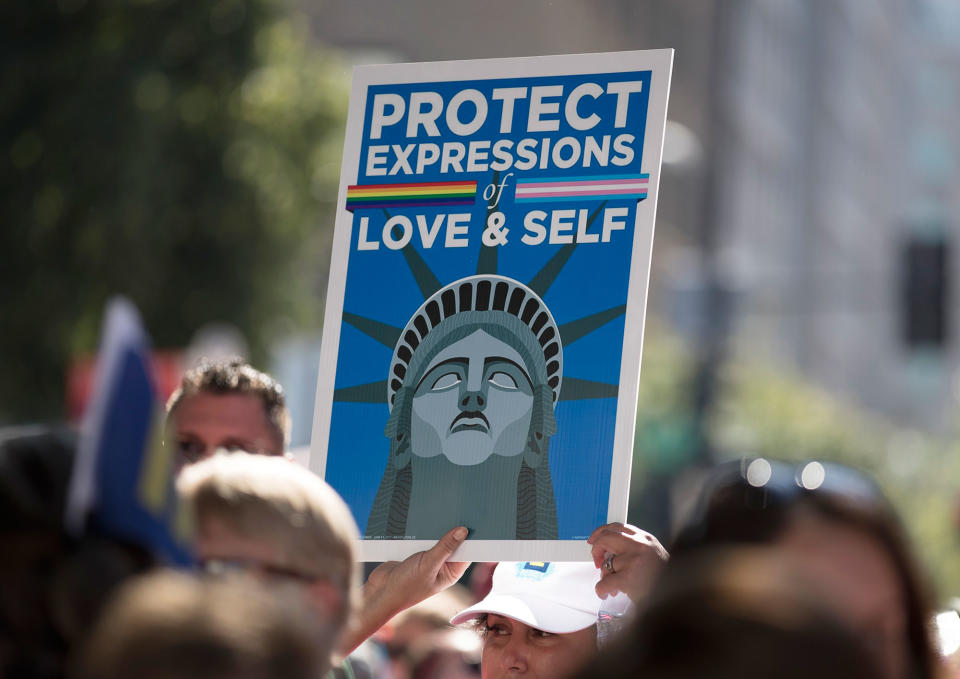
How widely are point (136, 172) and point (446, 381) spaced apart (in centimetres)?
1284

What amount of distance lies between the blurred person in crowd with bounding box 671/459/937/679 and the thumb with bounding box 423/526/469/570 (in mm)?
848

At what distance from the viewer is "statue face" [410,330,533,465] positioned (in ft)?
10.2

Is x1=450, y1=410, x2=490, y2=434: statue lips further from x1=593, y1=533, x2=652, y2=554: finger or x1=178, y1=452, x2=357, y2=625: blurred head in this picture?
x1=178, y1=452, x2=357, y2=625: blurred head

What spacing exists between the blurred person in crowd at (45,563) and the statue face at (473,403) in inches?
48.2

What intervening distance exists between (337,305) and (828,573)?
151cm

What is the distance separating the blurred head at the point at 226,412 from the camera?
3.84 metres

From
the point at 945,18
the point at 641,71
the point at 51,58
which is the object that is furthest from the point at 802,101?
the point at 641,71

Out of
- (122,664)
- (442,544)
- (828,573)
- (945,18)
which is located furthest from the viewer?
(945,18)

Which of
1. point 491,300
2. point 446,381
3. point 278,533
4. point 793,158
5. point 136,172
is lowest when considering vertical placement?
point 278,533

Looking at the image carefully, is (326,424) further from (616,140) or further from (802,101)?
(802,101)

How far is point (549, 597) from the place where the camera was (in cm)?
365

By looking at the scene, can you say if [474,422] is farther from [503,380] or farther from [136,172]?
[136,172]

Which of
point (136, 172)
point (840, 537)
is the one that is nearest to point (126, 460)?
point (840, 537)

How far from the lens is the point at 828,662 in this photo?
1326mm
